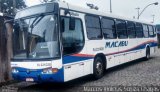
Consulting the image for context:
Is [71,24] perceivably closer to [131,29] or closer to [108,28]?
[108,28]

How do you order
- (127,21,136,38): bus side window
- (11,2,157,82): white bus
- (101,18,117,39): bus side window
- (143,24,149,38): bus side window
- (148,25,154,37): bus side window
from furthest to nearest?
(148,25,154,37): bus side window → (143,24,149,38): bus side window → (127,21,136,38): bus side window → (101,18,117,39): bus side window → (11,2,157,82): white bus

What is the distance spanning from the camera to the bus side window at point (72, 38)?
9258 mm

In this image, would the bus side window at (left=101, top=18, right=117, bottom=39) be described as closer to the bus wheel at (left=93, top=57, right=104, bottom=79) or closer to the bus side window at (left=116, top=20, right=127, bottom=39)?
the bus side window at (left=116, top=20, right=127, bottom=39)

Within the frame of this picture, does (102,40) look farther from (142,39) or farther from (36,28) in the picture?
(142,39)

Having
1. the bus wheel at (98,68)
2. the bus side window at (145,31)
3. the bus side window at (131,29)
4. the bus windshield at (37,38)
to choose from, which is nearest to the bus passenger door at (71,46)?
the bus windshield at (37,38)

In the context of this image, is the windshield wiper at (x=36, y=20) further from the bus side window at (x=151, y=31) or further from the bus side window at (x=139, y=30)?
the bus side window at (x=151, y=31)

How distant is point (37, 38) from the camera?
925cm

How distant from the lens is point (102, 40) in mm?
12094

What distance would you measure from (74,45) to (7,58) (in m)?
3.87

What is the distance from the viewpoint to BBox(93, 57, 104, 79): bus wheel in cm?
1132

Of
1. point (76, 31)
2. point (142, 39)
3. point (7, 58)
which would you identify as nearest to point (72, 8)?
point (76, 31)

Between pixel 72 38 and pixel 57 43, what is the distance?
3.14 ft

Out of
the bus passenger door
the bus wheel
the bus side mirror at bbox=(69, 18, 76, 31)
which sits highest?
the bus side mirror at bbox=(69, 18, 76, 31)

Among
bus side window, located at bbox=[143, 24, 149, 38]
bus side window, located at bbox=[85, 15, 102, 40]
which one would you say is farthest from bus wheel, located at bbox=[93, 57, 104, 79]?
bus side window, located at bbox=[143, 24, 149, 38]
